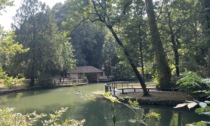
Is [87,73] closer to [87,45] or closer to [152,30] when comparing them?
[87,45]

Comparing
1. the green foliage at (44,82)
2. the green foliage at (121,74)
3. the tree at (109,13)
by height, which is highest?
the tree at (109,13)

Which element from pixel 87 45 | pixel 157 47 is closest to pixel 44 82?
pixel 87 45


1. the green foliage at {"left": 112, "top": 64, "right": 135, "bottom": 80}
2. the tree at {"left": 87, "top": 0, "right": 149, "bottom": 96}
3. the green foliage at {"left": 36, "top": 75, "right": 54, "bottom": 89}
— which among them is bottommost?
the green foliage at {"left": 36, "top": 75, "right": 54, "bottom": 89}

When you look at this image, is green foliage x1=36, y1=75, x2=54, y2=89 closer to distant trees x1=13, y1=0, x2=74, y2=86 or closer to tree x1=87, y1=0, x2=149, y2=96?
distant trees x1=13, y1=0, x2=74, y2=86

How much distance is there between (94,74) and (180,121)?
32173mm

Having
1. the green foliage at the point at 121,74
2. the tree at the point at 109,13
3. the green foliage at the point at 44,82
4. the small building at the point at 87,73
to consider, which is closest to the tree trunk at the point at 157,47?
the tree at the point at 109,13

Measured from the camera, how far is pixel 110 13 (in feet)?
60.0

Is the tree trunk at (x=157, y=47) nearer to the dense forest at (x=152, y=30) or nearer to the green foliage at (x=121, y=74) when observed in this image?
the dense forest at (x=152, y=30)

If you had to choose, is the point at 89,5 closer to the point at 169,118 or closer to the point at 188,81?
the point at 169,118

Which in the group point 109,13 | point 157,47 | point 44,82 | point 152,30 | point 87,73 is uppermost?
point 109,13

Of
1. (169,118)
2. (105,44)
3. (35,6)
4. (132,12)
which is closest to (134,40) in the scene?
(132,12)

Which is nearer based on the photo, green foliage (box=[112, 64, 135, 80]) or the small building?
the small building

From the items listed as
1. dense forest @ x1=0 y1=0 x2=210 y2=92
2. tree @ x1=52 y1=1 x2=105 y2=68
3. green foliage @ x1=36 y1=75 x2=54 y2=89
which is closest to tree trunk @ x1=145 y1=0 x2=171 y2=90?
dense forest @ x1=0 y1=0 x2=210 y2=92

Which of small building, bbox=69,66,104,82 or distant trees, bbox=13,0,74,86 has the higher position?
distant trees, bbox=13,0,74,86
